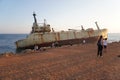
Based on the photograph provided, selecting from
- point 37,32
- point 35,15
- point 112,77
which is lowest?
point 112,77

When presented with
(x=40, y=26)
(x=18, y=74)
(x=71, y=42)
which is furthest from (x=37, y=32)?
(x=18, y=74)

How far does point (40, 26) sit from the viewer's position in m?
47.3

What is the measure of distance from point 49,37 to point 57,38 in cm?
217

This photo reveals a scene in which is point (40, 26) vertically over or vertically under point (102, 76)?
over

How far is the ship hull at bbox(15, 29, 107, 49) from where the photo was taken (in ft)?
144

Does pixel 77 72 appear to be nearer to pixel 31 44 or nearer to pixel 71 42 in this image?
pixel 31 44

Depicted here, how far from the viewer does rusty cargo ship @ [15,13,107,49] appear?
43.9m

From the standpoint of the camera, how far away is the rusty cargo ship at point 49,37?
4391 cm

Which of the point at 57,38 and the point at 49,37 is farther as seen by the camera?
the point at 57,38

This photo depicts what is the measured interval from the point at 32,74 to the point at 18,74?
34.3 inches

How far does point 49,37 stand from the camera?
4575 centimetres

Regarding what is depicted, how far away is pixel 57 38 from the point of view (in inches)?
1850

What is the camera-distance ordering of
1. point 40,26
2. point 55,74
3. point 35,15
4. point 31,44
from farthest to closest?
point 35,15, point 40,26, point 31,44, point 55,74

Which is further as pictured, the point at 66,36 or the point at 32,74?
the point at 66,36
